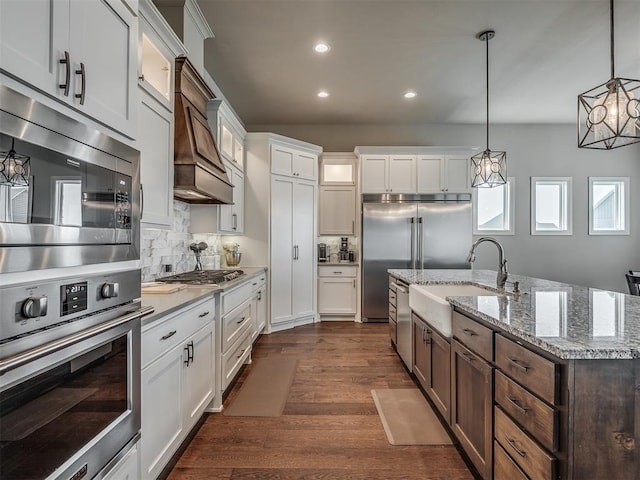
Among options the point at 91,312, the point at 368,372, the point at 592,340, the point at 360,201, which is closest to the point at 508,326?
the point at 592,340

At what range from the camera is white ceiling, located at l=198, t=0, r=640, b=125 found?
9.33 feet

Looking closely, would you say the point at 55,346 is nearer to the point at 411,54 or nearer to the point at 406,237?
the point at 411,54

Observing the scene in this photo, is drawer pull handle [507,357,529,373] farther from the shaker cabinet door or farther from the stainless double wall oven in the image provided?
the shaker cabinet door

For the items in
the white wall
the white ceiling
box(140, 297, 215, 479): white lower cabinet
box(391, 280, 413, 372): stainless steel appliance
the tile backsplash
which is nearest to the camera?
box(140, 297, 215, 479): white lower cabinet

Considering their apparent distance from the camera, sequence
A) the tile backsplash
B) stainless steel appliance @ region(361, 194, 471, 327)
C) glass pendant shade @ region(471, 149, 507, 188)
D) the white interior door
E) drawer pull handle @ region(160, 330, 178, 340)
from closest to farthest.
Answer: drawer pull handle @ region(160, 330, 178, 340) → the tile backsplash → glass pendant shade @ region(471, 149, 507, 188) → the white interior door → stainless steel appliance @ region(361, 194, 471, 327)

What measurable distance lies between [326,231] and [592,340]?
4362mm

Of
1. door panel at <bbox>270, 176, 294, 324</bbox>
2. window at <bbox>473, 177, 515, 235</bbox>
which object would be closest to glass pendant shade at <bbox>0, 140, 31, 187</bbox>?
door panel at <bbox>270, 176, 294, 324</bbox>

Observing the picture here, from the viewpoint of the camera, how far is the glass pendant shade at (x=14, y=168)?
2.43ft

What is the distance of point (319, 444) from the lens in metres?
2.06

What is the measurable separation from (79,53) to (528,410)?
6.49 ft

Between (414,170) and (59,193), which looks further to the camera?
(414,170)

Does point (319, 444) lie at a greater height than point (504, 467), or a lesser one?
lesser

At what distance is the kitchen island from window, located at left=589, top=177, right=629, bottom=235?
4.83m

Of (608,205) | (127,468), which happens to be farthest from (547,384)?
(608,205)
